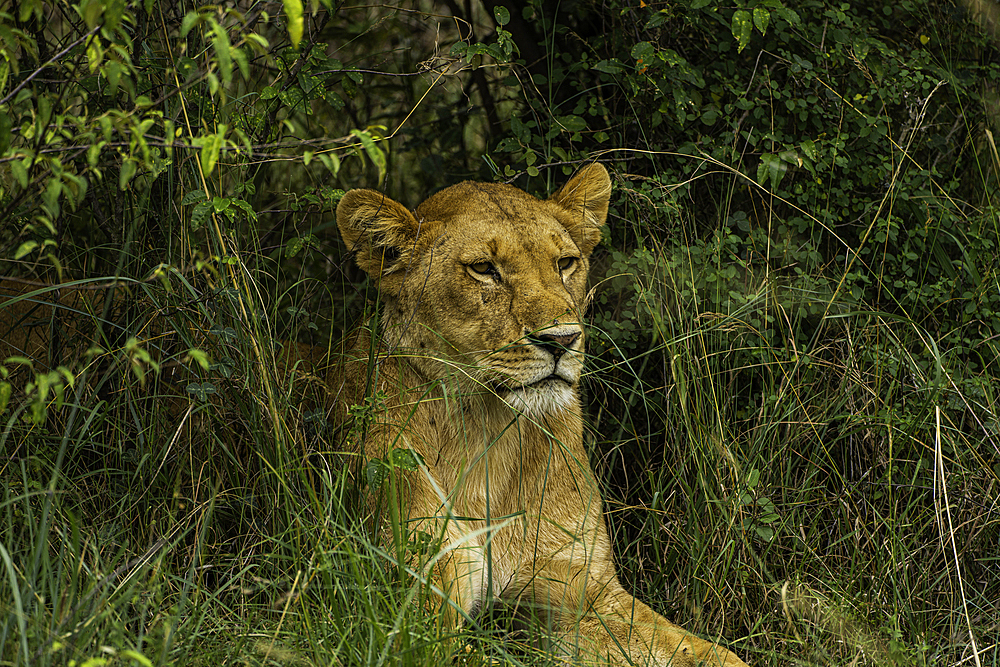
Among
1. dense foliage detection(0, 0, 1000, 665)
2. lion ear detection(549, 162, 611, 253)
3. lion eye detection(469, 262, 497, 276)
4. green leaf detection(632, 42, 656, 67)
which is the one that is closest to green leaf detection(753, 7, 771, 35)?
dense foliage detection(0, 0, 1000, 665)

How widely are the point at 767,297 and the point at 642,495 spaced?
0.91 m

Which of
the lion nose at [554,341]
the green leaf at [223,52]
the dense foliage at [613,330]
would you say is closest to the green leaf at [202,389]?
the dense foliage at [613,330]

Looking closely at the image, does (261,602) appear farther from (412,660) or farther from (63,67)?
(63,67)

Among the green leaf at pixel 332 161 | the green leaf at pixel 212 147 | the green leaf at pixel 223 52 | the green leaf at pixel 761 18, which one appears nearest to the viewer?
the green leaf at pixel 223 52

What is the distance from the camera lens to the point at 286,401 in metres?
3.10

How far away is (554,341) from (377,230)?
2.50ft

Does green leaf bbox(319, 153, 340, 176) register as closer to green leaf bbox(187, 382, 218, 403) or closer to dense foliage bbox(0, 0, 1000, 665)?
dense foliage bbox(0, 0, 1000, 665)

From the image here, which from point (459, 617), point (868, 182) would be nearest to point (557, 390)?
point (459, 617)

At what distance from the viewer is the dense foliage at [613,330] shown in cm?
259

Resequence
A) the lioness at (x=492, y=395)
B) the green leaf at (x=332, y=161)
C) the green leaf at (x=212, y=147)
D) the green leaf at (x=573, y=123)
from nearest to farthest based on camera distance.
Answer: the green leaf at (x=212, y=147), the green leaf at (x=332, y=161), the lioness at (x=492, y=395), the green leaf at (x=573, y=123)

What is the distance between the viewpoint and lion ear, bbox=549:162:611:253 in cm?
367

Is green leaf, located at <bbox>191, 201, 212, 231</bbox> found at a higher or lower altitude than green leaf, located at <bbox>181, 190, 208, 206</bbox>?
lower

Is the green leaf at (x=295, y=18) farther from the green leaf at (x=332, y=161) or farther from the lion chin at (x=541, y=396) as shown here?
the lion chin at (x=541, y=396)

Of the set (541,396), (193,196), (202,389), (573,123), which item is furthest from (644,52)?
(202,389)
